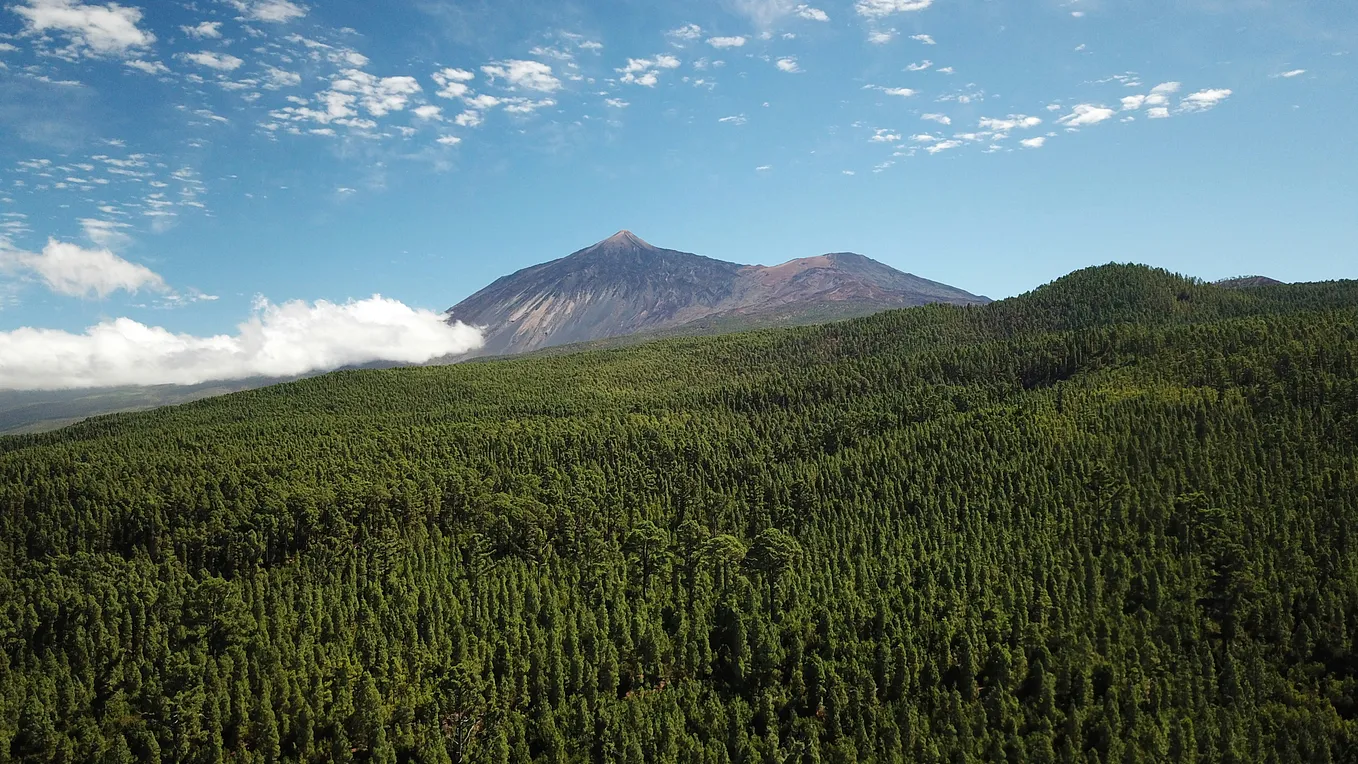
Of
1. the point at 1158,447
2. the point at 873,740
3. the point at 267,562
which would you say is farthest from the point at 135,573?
the point at 1158,447

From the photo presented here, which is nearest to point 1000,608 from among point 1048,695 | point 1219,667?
point 1048,695

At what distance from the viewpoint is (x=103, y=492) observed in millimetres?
145750

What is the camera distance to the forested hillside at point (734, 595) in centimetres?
8925

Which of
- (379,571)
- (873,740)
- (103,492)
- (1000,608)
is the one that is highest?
(103,492)

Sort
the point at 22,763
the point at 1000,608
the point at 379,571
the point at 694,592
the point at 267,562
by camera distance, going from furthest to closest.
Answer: the point at 267,562 → the point at 379,571 → the point at 694,592 → the point at 1000,608 → the point at 22,763

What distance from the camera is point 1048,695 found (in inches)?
3546

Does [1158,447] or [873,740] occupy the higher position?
[1158,447]

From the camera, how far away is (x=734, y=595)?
115m

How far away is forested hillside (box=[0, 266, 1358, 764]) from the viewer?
89.2 metres

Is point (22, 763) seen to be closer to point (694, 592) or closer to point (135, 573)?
point (135, 573)

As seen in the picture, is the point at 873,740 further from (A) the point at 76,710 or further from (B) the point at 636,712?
(A) the point at 76,710

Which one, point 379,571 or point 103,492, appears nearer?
point 379,571

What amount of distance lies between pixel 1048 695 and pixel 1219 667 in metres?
24.4

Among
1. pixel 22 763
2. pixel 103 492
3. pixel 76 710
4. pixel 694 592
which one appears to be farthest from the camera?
pixel 103 492
